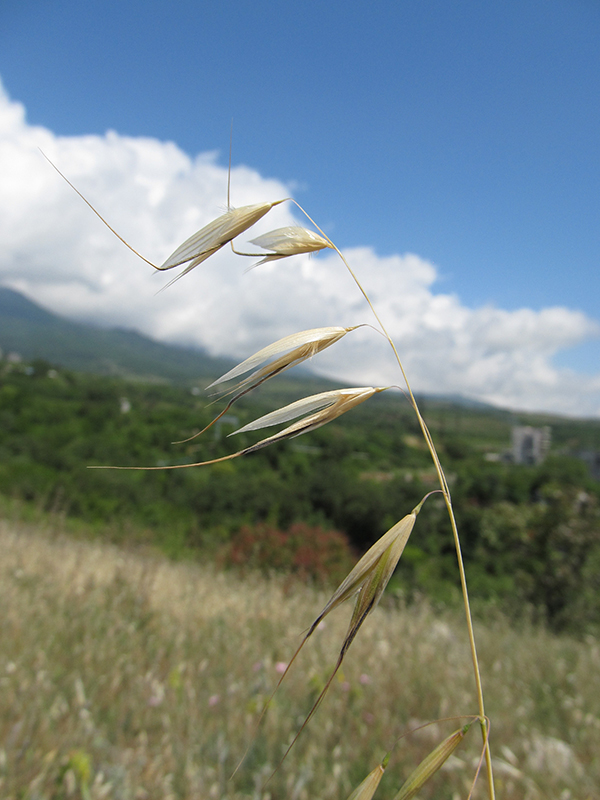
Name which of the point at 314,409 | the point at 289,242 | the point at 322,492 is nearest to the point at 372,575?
the point at 314,409

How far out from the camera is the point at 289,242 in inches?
23.1

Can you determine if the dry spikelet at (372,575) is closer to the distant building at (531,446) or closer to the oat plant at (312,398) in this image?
the oat plant at (312,398)

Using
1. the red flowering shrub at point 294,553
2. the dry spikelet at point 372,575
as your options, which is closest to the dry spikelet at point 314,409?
the dry spikelet at point 372,575

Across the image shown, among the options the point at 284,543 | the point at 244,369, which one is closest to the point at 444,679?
the point at 244,369

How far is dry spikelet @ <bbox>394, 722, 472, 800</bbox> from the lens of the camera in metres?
0.48

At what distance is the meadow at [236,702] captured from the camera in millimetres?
1564

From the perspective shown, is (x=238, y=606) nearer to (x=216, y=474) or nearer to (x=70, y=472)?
(x=216, y=474)

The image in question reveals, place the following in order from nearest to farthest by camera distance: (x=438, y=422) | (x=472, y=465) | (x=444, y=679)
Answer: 1. (x=444, y=679)
2. (x=472, y=465)
3. (x=438, y=422)

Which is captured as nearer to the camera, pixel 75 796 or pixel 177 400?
pixel 75 796

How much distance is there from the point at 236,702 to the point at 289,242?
2.34 m

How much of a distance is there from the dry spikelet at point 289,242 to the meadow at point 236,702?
1.13 meters

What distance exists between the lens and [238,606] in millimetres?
4148

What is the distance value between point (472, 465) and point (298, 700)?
17085 millimetres

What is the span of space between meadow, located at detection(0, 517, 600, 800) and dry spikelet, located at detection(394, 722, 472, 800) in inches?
28.8
